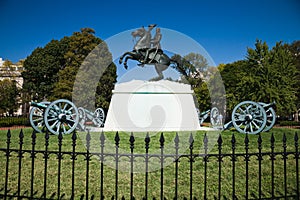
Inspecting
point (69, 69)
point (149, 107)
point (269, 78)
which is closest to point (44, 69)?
point (69, 69)

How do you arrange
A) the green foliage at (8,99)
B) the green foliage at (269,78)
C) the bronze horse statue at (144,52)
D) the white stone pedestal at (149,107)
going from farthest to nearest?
1. the green foliage at (8,99)
2. the green foliage at (269,78)
3. the white stone pedestal at (149,107)
4. the bronze horse statue at (144,52)

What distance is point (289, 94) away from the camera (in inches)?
631

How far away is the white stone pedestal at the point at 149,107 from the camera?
36.3 feet

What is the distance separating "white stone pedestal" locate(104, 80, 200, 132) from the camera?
1107 cm

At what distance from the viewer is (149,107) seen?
11.0 metres

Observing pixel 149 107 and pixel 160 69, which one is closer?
pixel 160 69

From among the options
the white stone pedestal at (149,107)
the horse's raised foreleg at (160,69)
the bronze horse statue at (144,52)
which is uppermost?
the bronze horse statue at (144,52)

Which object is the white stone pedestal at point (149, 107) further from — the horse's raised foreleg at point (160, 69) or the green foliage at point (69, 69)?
the green foliage at point (69, 69)

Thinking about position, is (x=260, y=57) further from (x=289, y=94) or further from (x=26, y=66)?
(x=26, y=66)

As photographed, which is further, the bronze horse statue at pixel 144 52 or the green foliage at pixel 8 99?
the green foliage at pixel 8 99

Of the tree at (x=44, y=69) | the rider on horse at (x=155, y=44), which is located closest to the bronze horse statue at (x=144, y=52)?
the rider on horse at (x=155, y=44)

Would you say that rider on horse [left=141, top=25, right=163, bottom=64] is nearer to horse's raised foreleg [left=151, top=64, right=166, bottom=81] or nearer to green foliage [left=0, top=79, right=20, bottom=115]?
horse's raised foreleg [left=151, top=64, right=166, bottom=81]

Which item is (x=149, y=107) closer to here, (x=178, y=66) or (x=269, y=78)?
(x=178, y=66)

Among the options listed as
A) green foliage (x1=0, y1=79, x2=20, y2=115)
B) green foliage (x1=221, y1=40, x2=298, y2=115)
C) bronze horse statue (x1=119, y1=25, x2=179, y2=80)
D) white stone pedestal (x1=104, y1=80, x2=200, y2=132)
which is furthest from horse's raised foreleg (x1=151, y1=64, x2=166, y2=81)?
green foliage (x1=0, y1=79, x2=20, y2=115)
